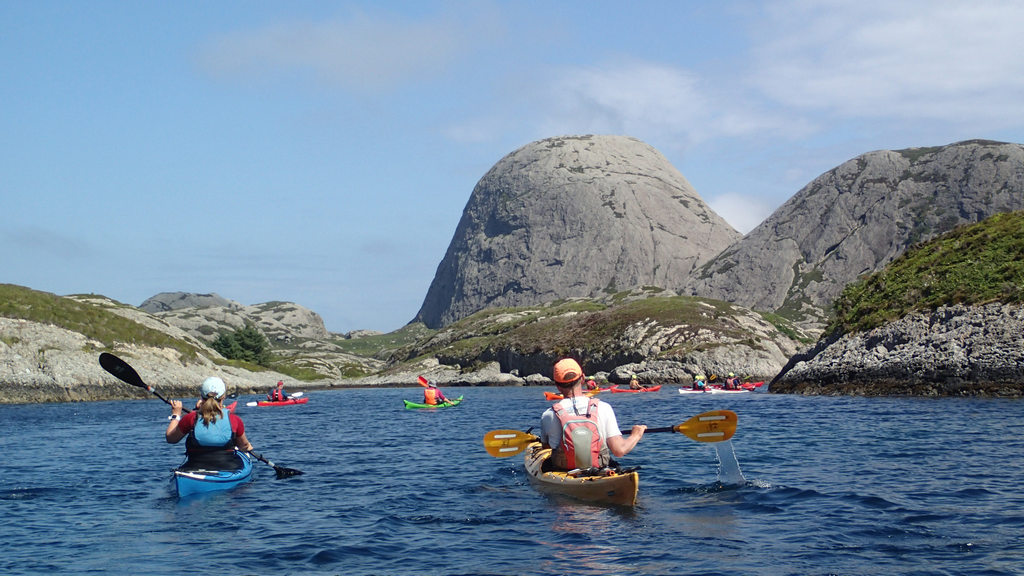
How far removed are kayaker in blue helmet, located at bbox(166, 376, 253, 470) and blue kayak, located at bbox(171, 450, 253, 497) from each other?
190mm

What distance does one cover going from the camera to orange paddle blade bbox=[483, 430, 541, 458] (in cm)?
1855

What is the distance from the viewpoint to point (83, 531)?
13.9 meters

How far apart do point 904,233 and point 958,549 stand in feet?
648

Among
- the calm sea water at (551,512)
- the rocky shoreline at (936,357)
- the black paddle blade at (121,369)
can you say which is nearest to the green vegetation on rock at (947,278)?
the rocky shoreline at (936,357)

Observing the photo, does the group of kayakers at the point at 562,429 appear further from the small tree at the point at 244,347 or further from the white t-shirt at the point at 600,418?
the small tree at the point at 244,347

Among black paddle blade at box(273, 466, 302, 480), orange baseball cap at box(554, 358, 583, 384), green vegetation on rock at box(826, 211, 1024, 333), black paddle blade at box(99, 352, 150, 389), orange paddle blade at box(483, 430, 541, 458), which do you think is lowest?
black paddle blade at box(273, 466, 302, 480)

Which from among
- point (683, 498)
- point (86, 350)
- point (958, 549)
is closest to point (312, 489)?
point (683, 498)

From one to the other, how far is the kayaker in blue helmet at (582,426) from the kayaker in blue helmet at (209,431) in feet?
24.1

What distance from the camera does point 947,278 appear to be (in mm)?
43969

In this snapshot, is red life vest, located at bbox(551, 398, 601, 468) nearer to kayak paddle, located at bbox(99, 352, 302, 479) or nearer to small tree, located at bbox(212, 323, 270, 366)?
kayak paddle, located at bbox(99, 352, 302, 479)

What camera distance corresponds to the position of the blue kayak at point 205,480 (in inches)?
674

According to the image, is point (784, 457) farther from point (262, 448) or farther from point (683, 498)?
point (262, 448)

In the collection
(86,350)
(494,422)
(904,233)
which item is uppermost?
(904,233)

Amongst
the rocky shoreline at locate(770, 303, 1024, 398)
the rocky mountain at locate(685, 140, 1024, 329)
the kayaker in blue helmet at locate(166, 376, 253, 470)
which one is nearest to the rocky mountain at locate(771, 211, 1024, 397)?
the rocky shoreline at locate(770, 303, 1024, 398)
